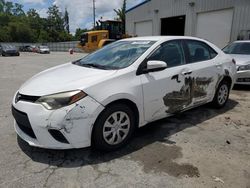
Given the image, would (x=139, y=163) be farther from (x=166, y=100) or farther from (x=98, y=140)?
(x=166, y=100)

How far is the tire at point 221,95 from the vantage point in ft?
15.4

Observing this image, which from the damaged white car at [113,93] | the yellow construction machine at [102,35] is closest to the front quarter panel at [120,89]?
the damaged white car at [113,93]

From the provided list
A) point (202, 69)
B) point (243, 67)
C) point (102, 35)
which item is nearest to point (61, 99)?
point (202, 69)

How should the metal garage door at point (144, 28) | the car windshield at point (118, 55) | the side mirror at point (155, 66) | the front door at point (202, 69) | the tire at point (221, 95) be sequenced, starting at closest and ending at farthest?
1. the side mirror at point (155, 66)
2. the car windshield at point (118, 55)
3. the front door at point (202, 69)
4. the tire at point (221, 95)
5. the metal garage door at point (144, 28)

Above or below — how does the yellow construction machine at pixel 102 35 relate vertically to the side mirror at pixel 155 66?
above

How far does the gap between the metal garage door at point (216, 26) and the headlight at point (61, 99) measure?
46.1ft

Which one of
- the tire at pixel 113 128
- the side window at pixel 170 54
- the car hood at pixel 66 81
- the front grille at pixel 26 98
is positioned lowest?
the tire at pixel 113 128

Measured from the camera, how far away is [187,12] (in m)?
16.9

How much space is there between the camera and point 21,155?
3039mm

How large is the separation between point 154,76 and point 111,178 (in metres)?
1.55

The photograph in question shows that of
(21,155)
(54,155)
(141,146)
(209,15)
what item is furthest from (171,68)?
(209,15)

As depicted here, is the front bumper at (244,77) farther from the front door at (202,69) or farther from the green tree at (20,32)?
the green tree at (20,32)

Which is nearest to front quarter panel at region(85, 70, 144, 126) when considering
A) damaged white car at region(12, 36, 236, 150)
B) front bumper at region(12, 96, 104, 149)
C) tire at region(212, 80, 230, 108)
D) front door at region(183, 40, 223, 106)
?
damaged white car at region(12, 36, 236, 150)

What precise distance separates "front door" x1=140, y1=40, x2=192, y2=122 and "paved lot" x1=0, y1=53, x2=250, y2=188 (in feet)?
1.37
